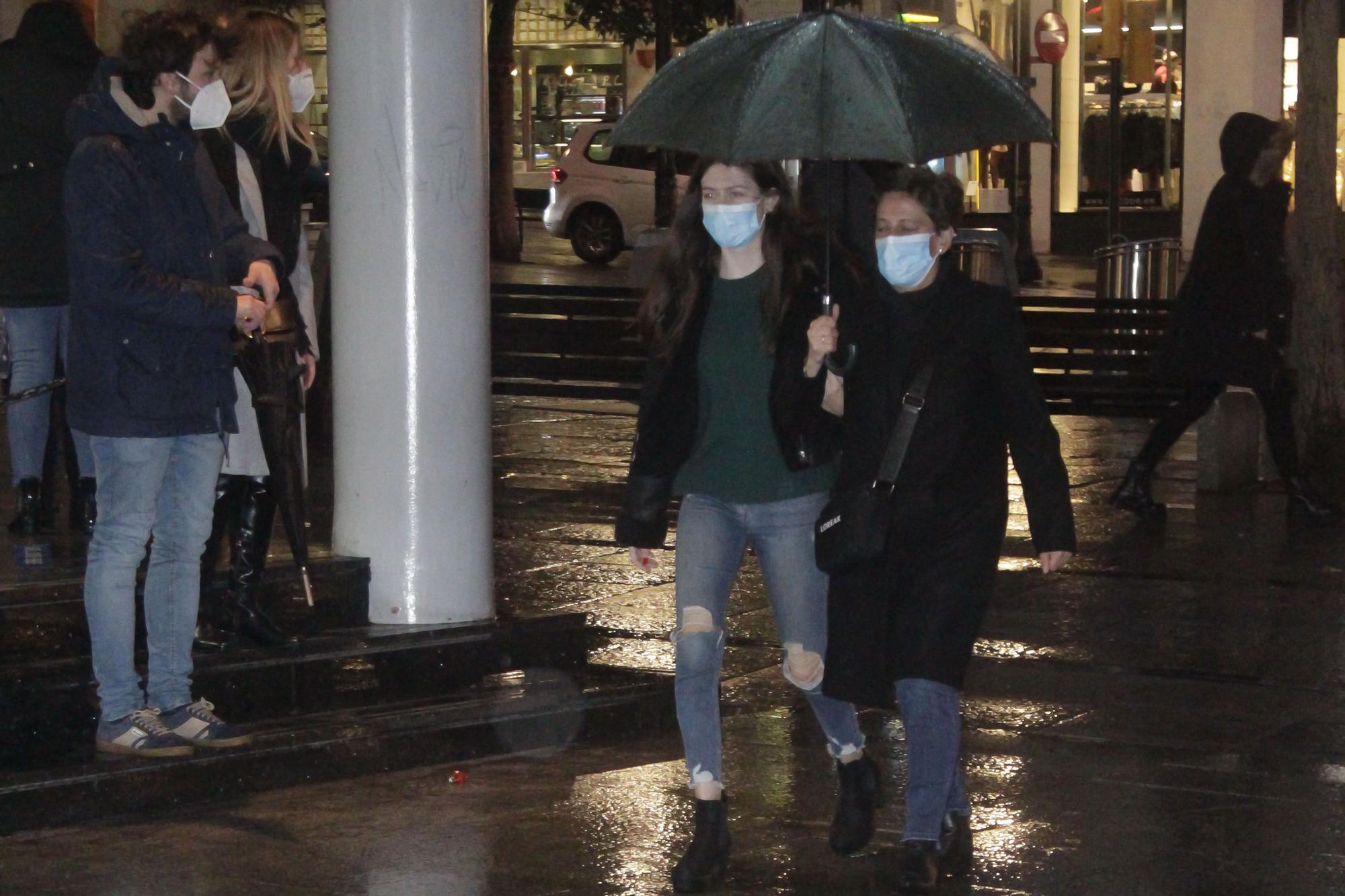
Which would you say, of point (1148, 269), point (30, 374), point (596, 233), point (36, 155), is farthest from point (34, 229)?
point (596, 233)

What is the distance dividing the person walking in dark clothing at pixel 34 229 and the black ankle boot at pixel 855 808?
3.52 m

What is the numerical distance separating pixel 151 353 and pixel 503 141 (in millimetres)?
24520

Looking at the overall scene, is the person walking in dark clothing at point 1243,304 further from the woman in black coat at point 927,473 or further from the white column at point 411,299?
the woman in black coat at point 927,473

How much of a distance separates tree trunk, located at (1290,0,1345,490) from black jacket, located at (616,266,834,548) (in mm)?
7150

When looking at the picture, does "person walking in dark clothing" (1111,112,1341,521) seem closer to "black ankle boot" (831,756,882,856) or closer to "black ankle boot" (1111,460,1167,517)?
"black ankle boot" (1111,460,1167,517)

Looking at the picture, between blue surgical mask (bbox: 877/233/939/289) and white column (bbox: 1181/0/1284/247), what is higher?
white column (bbox: 1181/0/1284/247)

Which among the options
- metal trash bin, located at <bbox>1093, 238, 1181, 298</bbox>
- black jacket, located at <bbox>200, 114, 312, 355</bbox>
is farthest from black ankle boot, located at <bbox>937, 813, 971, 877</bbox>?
metal trash bin, located at <bbox>1093, 238, 1181, 298</bbox>

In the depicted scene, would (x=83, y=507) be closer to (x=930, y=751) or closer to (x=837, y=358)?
(x=837, y=358)

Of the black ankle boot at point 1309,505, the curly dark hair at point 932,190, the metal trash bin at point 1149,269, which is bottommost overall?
the black ankle boot at point 1309,505

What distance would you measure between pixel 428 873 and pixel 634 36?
27998 mm

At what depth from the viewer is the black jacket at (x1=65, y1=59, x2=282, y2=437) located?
5.59 meters

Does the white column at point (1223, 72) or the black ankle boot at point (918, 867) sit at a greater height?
the white column at point (1223, 72)

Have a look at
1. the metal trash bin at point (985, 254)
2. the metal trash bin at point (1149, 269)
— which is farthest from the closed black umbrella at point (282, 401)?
the metal trash bin at point (1149, 269)

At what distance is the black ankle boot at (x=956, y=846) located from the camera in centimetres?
522
